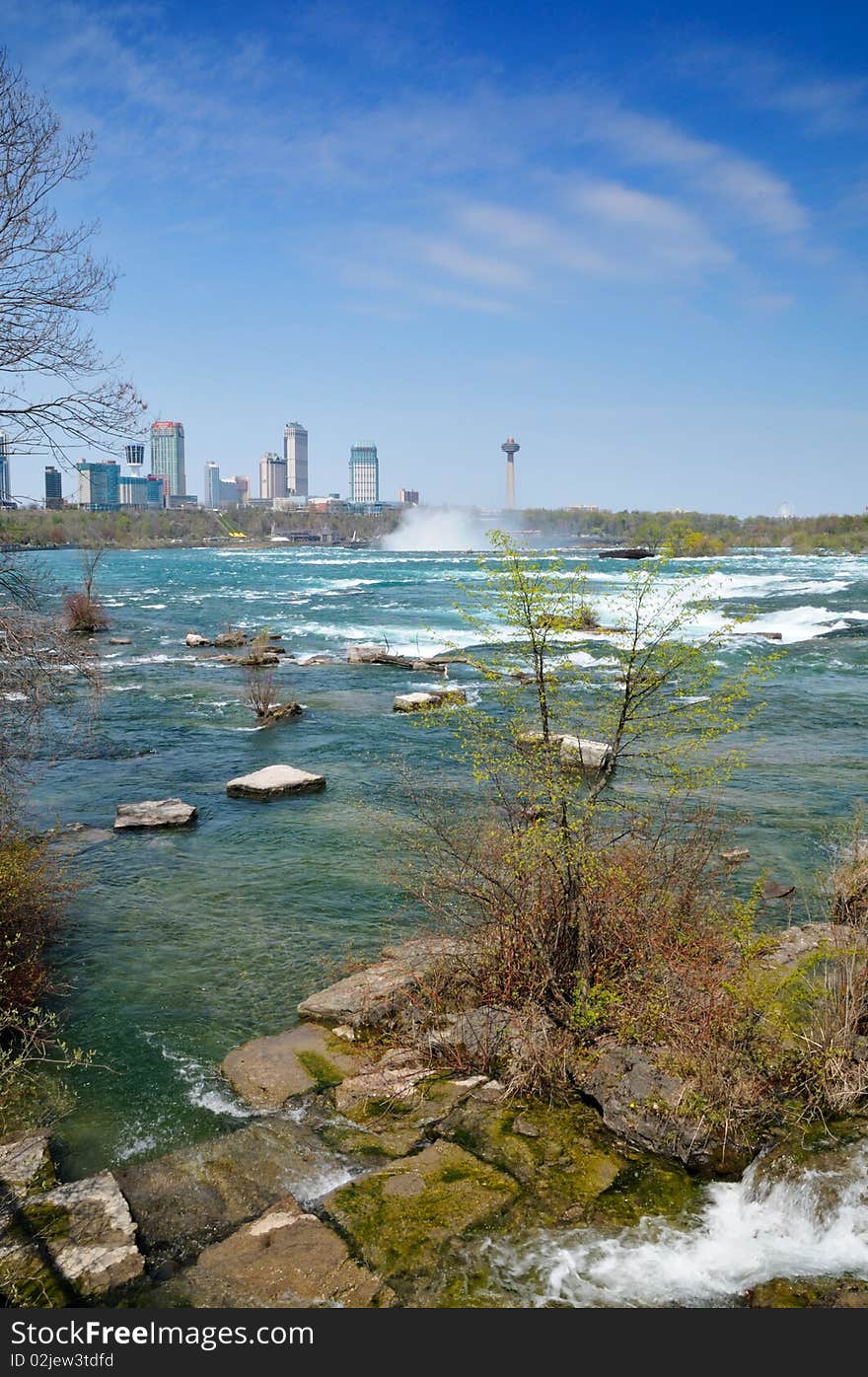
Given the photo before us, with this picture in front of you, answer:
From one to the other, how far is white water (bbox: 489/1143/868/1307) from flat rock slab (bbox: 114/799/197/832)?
35.8ft

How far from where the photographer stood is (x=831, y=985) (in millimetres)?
8188

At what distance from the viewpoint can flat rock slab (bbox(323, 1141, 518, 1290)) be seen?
20.3 feet

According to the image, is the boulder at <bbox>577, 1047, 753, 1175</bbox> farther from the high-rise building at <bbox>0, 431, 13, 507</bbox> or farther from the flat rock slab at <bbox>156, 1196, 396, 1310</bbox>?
the high-rise building at <bbox>0, 431, 13, 507</bbox>

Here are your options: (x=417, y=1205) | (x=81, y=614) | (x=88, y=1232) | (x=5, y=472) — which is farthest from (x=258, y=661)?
(x=417, y=1205)

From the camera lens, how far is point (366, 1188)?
6.88 metres

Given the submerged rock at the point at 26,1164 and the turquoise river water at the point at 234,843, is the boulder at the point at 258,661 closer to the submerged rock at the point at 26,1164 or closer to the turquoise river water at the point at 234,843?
the turquoise river water at the point at 234,843

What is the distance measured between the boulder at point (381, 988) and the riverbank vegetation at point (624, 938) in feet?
0.88

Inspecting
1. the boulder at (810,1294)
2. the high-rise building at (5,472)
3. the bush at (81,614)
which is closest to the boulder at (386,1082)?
the boulder at (810,1294)

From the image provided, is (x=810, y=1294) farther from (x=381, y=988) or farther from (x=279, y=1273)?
(x=381, y=988)

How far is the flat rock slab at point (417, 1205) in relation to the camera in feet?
20.3

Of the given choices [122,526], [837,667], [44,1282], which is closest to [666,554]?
[44,1282]

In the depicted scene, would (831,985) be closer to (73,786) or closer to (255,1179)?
(255,1179)

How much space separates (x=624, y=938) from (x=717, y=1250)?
9.49ft

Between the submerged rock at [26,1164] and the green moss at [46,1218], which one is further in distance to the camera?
the submerged rock at [26,1164]
